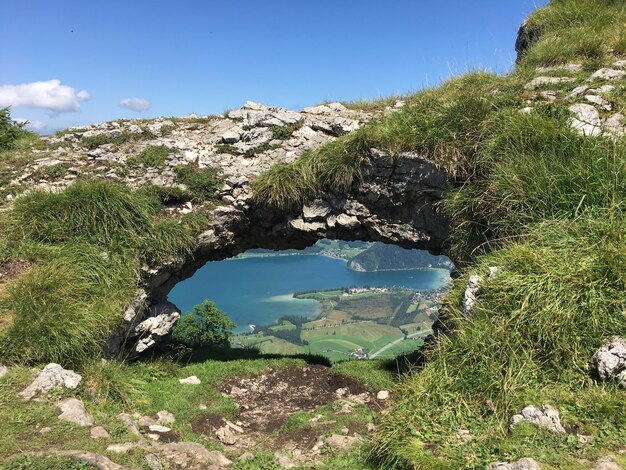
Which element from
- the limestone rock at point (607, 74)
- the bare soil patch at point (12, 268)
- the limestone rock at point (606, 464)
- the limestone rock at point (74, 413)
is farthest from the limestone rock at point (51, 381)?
the limestone rock at point (607, 74)

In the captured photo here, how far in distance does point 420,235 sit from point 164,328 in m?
6.60

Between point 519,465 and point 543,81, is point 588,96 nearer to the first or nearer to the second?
point 543,81

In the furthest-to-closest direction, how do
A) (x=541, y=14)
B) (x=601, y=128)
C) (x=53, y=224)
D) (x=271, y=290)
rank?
(x=271, y=290)
(x=541, y=14)
(x=53, y=224)
(x=601, y=128)

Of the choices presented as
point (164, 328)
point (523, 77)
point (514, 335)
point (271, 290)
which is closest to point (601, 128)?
point (523, 77)

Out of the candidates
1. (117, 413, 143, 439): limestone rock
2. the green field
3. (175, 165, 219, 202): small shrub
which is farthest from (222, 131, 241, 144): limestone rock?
the green field

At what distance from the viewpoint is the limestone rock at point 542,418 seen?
468cm

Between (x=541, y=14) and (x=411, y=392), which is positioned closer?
(x=411, y=392)

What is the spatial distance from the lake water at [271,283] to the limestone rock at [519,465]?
28882mm

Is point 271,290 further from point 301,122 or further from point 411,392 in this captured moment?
point 411,392

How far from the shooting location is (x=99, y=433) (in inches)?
213

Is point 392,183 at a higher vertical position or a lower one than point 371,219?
higher

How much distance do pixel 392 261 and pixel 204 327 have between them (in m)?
64.4

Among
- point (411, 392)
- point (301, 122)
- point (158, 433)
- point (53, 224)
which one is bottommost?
point (158, 433)

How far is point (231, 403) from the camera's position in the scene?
8.83 m
